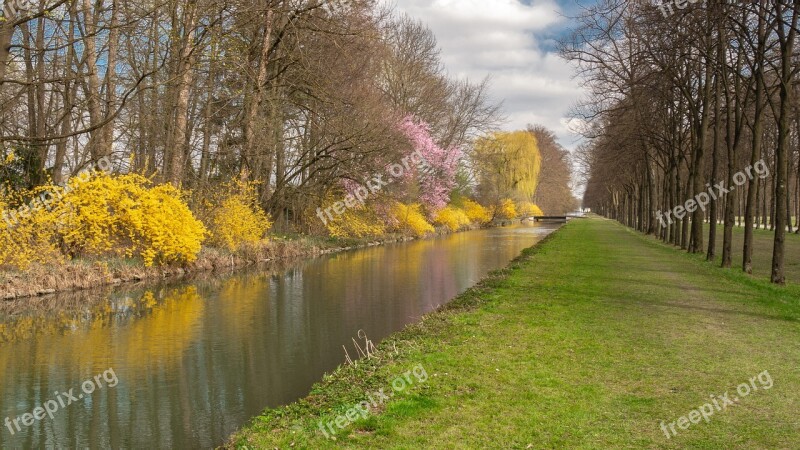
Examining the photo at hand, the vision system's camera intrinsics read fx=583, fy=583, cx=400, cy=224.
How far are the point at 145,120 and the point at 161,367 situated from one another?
47.5 ft

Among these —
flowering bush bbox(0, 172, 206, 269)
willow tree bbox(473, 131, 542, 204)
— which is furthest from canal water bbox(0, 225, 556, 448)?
willow tree bbox(473, 131, 542, 204)

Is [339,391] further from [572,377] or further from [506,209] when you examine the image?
[506,209]

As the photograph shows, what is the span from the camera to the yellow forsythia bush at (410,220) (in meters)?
38.3

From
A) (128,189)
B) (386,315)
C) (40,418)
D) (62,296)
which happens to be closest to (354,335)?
(386,315)

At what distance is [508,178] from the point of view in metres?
67.1

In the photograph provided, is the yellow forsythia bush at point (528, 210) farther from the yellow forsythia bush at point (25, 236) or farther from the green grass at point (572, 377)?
the yellow forsythia bush at point (25, 236)

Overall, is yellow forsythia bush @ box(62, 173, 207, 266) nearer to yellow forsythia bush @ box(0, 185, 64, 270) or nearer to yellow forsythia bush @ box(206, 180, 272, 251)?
yellow forsythia bush @ box(0, 185, 64, 270)

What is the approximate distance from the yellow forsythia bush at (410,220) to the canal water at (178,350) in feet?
64.5

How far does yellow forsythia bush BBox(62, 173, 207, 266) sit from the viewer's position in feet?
51.4

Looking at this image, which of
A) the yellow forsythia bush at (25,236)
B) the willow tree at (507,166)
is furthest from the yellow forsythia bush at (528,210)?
the yellow forsythia bush at (25,236)

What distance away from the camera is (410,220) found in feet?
129

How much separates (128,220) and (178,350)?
8179mm

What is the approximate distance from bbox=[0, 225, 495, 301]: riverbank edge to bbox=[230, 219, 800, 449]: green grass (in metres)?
9.97

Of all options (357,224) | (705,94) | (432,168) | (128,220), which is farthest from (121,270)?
(432,168)
